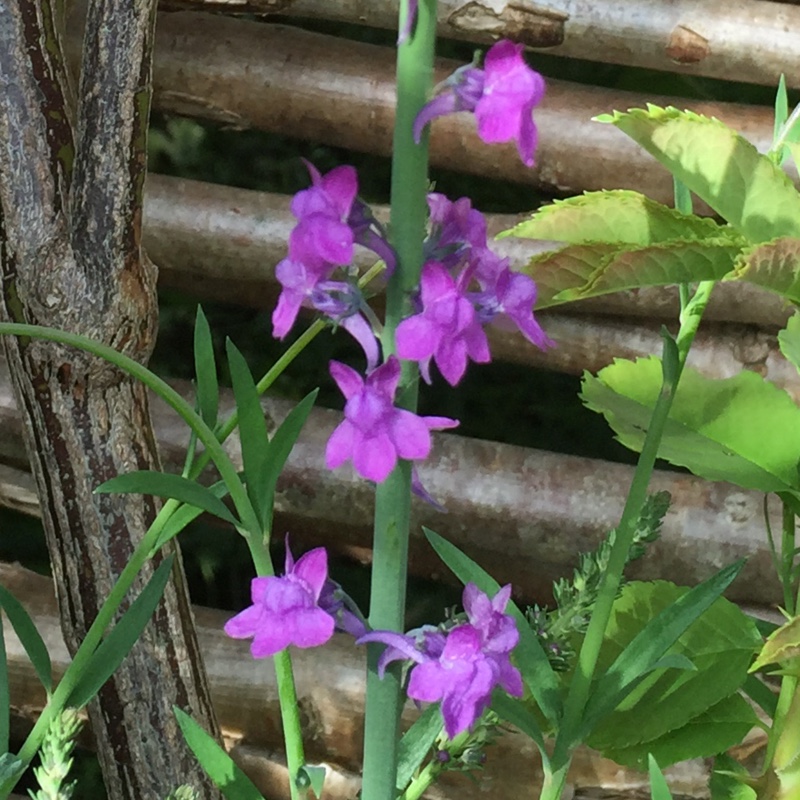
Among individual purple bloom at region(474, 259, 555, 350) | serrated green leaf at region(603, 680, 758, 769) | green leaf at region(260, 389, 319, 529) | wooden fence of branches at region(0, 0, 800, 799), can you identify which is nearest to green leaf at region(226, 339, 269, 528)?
green leaf at region(260, 389, 319, 529)

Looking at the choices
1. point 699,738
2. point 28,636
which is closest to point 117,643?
point 28,636

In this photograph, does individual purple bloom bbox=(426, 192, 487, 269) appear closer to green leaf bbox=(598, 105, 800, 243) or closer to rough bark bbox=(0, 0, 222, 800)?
green leaf bbox=(598, 105, 800, 243)

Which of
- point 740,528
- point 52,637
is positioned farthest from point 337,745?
point 740,528

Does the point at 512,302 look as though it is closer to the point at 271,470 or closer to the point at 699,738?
the point at 271,470

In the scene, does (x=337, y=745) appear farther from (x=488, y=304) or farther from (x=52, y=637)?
(x=488, y=304)

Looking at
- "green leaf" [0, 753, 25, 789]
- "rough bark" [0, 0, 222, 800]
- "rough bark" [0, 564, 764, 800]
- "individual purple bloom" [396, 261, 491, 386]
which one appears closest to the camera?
"individual purple bloom" [396, 261, 491, 386]
